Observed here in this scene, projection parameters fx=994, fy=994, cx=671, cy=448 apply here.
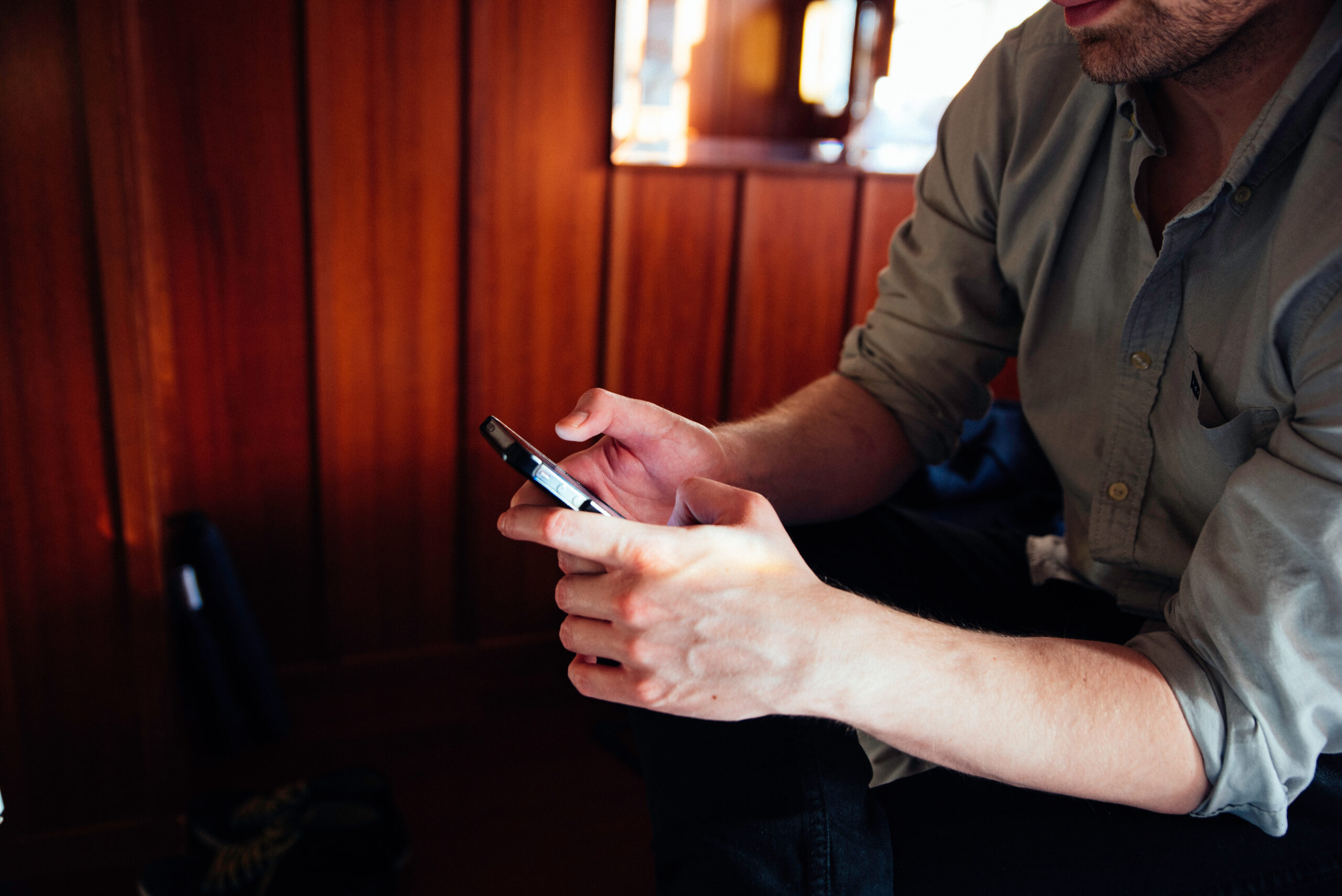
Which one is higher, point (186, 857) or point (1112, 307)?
point (1112, 307)

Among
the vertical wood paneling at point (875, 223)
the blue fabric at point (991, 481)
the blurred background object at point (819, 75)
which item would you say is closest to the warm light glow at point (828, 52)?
the blurred background object at point (819, 75)

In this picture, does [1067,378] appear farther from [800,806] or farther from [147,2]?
[147,2]

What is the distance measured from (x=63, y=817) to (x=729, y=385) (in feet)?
5.13

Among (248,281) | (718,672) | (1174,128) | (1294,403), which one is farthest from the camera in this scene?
(248,281)

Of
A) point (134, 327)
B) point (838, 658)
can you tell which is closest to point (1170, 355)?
point (838, 658)

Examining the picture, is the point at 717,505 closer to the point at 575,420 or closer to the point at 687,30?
the point at 575,420

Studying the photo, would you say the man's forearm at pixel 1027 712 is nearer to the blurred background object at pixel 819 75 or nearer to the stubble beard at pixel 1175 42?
the stubble beard at pixel 1175 42

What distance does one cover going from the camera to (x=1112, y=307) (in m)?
1.13

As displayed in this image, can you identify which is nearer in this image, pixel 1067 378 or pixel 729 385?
pixel 1067 378

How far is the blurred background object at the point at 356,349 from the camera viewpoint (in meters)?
1.41

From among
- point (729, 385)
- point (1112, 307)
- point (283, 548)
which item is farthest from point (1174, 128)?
point (283, 548)

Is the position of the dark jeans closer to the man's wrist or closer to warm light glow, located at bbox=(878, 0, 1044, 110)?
the man's wrist

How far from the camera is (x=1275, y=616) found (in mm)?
808

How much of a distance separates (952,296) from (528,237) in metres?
1.07
